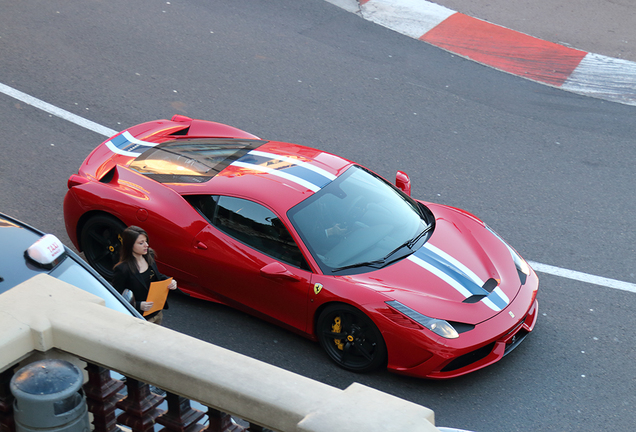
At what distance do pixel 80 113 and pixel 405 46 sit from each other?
586cm

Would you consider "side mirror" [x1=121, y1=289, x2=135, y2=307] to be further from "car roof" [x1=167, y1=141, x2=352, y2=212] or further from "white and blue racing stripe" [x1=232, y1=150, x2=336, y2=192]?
"white and blue racing stripe" [x1=232, y1=150, x2=336, y2=192]

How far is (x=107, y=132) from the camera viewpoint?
8961mm

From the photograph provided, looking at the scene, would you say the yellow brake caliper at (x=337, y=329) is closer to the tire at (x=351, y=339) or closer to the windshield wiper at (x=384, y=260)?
the tire at (x=351, y=339)

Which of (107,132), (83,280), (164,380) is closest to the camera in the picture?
(164,380)

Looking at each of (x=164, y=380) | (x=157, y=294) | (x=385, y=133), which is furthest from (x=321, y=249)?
(x=385, y=133)

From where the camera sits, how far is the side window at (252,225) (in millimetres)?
5746

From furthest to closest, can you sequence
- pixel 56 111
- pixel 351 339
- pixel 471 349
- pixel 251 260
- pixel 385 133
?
pixel 385 133 → pixel 56 111 → pixel 251 260 → pixel 351 339 → pixel 471 349

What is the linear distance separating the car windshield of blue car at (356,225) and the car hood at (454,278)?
142 millimetres

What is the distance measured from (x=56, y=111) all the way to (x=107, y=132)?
934 millimetres

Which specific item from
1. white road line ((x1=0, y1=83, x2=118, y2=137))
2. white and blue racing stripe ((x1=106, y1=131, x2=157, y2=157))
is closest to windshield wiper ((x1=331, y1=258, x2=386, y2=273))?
white and blue racing stripe ((x1=106, y1=131, x2=157, y2=157))

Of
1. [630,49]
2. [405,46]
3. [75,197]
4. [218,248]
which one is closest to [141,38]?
[405,46]

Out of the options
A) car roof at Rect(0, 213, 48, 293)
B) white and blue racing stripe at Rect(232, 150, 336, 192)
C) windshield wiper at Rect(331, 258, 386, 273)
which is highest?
car roof at Rect(0, 213, 48, 293)

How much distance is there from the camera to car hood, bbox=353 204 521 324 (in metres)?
5.41

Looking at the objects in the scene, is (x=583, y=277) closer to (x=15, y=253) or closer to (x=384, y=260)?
(x=384, y=260)
